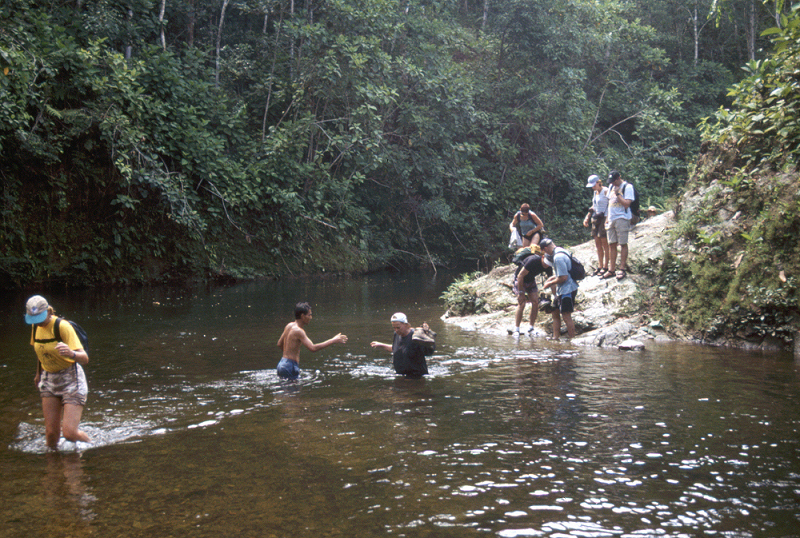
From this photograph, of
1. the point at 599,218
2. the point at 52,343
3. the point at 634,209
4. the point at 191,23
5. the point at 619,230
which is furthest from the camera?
the point at 191,23

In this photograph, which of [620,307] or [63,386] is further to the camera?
[620,307]

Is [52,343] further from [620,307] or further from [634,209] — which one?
[634,209]

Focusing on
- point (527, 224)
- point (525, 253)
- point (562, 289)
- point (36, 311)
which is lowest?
point (562, 289)

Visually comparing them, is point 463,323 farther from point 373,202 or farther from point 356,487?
point 373,202

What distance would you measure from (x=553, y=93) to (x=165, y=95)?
673 inches

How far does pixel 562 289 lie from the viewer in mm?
12031

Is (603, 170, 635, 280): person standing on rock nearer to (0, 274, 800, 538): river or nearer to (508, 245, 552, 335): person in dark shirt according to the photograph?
(508, 245, 552, 335): person in dark shirt

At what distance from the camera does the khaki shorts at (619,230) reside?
13.2 m

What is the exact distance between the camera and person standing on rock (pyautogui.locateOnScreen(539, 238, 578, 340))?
38.9ft

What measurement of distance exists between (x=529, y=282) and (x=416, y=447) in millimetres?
7298

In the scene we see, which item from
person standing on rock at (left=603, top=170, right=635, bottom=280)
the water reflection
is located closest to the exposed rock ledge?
person standing on rock at (left=603, top=170, right=635, bottom=280)

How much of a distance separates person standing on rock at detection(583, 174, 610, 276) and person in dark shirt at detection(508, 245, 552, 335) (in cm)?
161

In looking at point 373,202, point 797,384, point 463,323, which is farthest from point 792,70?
point 373,202

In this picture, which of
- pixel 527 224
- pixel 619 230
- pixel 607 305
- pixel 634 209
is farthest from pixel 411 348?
pixel 634 209
